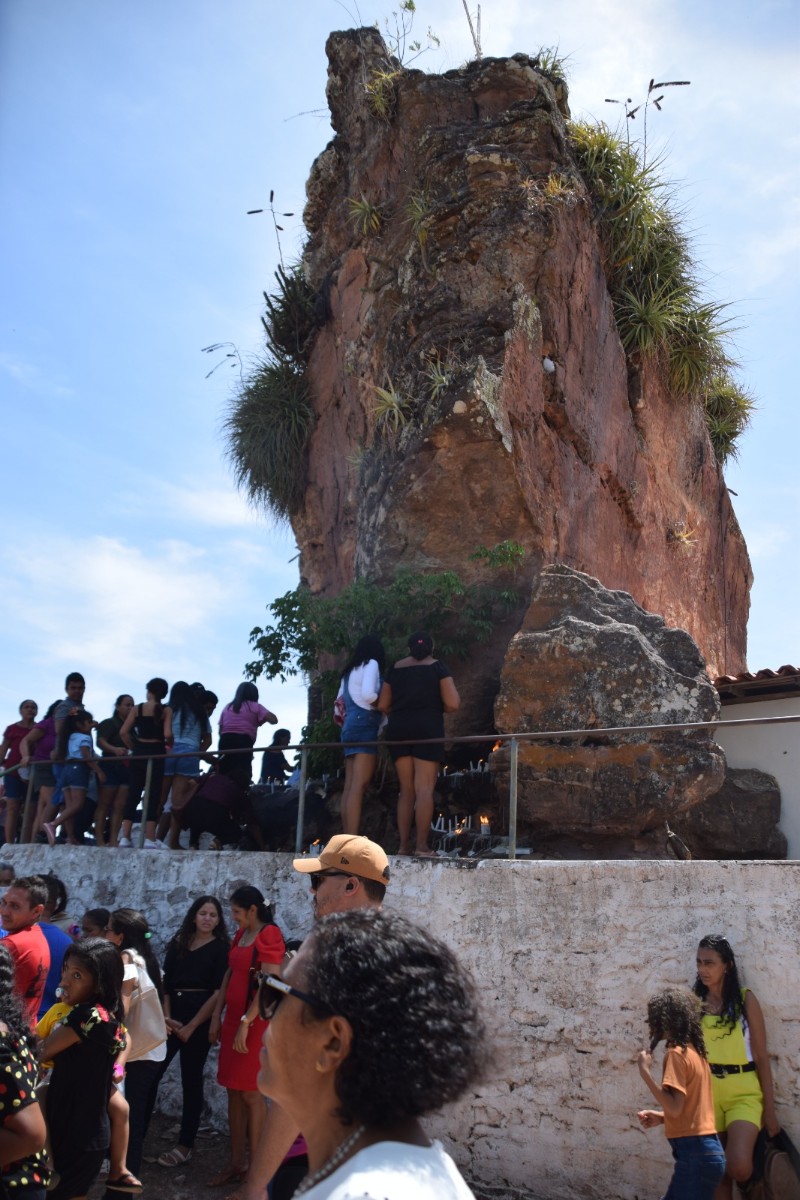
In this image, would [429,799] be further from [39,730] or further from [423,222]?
[423,222]

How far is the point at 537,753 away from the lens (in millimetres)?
8062

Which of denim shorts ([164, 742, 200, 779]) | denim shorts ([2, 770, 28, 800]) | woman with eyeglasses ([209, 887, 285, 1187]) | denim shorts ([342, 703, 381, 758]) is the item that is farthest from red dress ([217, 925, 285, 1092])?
denim shorts ([2, 770, 28, 800])

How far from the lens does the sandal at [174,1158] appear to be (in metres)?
6.76

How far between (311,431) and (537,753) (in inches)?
262

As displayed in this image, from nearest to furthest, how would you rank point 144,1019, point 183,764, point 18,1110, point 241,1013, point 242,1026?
point 18,1110, point 144,1019, point 242,1026, point 241,1013, point 183,764

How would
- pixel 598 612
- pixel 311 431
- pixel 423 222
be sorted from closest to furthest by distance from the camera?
pixel 598 612 < pixel 423 222 < pixel 311 431

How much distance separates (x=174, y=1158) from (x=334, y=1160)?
5.62 metres

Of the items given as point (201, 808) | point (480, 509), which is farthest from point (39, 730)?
point (480, 509)

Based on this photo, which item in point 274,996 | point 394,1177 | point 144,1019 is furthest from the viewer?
point 144,1019

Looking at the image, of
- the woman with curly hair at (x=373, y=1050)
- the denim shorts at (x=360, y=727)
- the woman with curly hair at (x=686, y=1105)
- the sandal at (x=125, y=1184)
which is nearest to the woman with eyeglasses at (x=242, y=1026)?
the sandal at (x=125, y=1184)

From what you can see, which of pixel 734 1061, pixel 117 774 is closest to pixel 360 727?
pixel 117 774

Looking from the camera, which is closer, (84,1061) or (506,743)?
(84,1061)

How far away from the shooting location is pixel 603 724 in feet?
26.5

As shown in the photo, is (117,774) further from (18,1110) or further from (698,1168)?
(18,1110)
